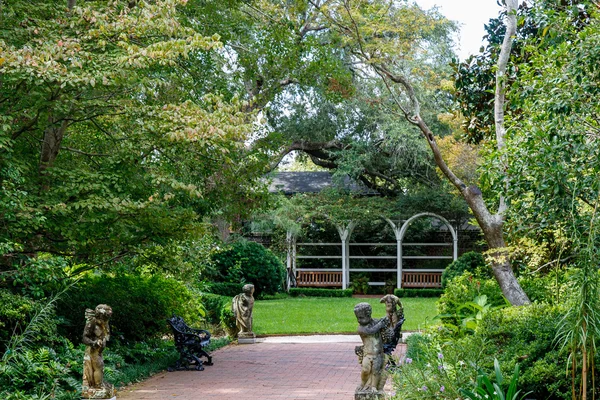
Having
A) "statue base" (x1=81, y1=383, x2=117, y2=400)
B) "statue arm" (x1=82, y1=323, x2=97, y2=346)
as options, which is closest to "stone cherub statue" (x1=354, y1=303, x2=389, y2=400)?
"statue base" (x1=81, y1=383, x2=117, y2=400)

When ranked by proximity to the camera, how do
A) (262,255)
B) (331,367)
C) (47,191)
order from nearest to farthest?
(47,191), (331,367), (262,255)

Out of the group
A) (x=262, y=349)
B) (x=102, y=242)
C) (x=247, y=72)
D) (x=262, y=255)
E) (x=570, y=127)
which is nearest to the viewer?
(x=570, y=127)

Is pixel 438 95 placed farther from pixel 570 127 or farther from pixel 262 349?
pixel 570 127

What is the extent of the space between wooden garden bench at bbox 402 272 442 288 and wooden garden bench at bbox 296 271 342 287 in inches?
101

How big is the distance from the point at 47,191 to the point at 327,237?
774 inches

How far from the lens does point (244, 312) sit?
45.7 feet

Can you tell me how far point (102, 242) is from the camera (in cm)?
938

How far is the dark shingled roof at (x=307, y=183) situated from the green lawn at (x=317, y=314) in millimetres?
5259

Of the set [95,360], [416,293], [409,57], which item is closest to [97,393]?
[95,360]

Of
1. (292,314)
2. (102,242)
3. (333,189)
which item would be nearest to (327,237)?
(333,189)

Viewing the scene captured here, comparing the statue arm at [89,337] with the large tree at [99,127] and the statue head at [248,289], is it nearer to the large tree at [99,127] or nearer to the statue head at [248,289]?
the large tree at [99,127]

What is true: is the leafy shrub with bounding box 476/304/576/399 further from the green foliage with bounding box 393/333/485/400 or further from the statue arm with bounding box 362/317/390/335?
the statue arm with bounding box 362/317/390/335

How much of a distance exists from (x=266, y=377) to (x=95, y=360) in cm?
280

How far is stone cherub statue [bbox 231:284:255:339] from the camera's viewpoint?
544 inches
